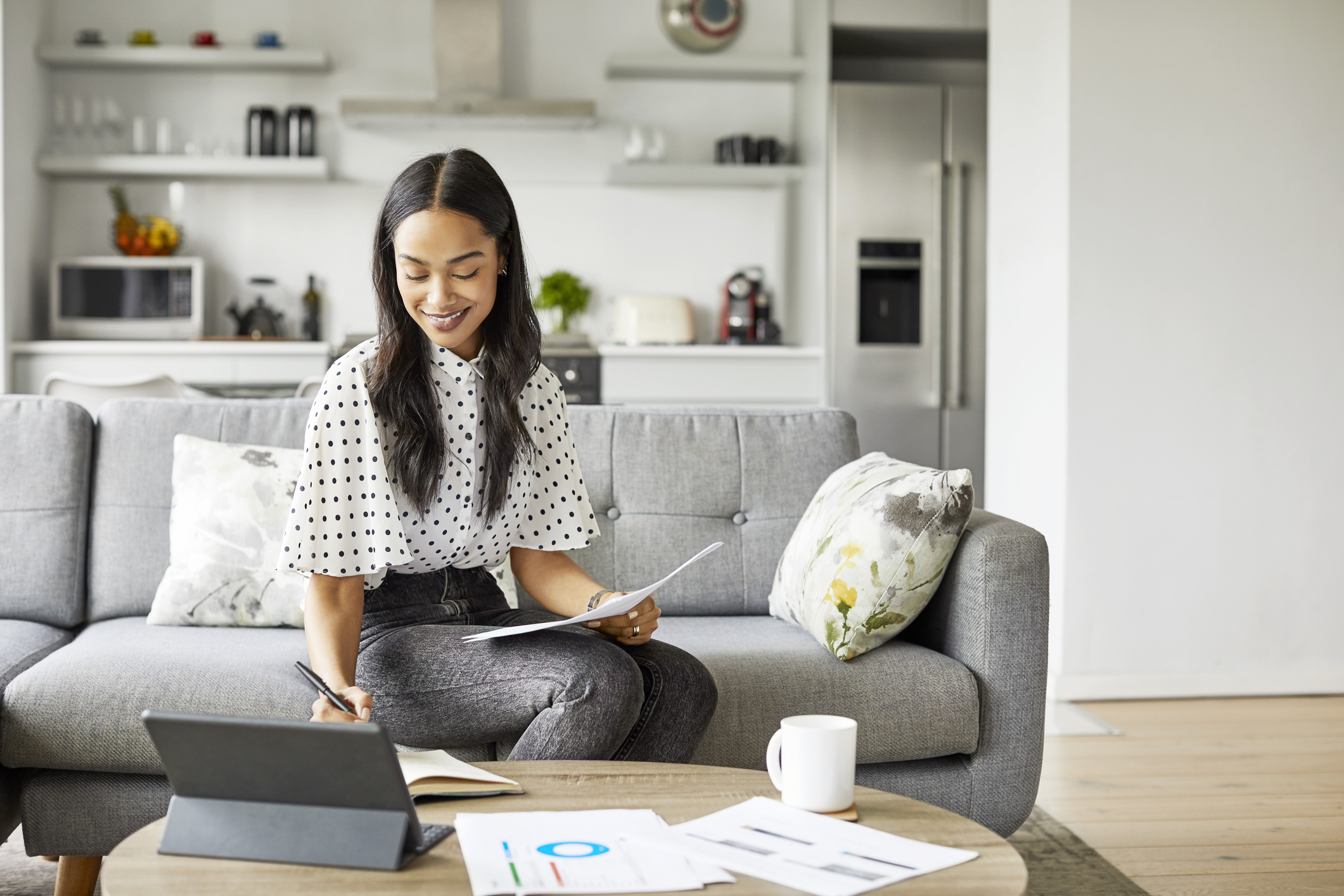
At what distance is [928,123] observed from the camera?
493 cm

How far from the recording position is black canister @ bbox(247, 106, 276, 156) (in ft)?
16.4

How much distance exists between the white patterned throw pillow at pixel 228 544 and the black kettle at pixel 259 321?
3.07m

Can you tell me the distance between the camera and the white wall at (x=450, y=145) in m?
5.14

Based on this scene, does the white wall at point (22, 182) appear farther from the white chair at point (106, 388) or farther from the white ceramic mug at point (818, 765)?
the white ceramic mug at point (818, 765)

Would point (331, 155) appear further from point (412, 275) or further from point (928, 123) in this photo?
point (412, 275)

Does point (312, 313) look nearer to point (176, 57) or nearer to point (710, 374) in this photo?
point (176, 57)

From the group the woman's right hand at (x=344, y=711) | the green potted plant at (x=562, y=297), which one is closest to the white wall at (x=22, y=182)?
the green potted plant at (x=562, y=297)

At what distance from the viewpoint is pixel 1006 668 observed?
71.4 inches

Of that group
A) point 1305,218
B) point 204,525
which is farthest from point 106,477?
point 1305,218

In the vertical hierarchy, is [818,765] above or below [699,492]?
below

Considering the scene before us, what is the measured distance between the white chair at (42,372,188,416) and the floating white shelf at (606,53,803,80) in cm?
244

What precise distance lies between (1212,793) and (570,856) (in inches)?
75.6

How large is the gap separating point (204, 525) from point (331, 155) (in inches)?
140

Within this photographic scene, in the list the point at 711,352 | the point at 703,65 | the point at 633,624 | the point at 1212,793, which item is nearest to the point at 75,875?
the point at 633,624
